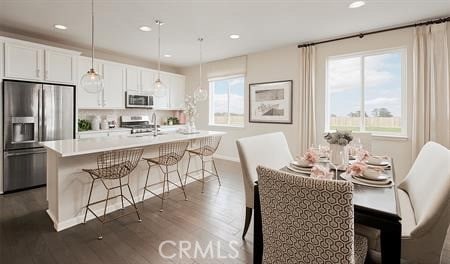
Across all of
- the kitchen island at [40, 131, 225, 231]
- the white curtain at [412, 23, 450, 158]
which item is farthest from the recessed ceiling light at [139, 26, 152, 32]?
the white curtain at [412, 23, 450, 158]

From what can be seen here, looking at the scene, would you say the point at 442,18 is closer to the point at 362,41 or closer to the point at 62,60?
the point at 362,41

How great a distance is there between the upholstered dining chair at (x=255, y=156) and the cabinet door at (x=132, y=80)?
13.5 feet

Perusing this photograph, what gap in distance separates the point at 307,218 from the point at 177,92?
6087 mm

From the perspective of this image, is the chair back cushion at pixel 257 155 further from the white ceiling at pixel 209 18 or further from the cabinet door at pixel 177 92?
the cabinet door at pixel 177 92

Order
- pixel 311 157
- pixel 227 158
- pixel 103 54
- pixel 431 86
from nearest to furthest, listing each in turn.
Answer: pixel 311 157 < pixel 431 86 < pixel 103 54 < pixel 227 158

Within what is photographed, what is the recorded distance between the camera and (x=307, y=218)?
3.51 feet

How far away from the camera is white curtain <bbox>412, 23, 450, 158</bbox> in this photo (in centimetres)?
328

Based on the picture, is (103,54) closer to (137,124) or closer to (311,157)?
(137,124)

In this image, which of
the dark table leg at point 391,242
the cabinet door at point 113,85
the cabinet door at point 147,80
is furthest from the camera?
the cabinet door at point 147,80

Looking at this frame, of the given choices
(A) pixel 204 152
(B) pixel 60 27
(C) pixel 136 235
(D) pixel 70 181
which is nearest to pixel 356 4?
(A) pixel 204 152

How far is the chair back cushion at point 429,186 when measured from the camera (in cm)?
127

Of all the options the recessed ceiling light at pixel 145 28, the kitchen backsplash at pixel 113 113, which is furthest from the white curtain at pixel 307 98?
the kitchen backsplash at pixel 113 113

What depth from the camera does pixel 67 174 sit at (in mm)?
2463

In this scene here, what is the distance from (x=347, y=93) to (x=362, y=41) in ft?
3.10
